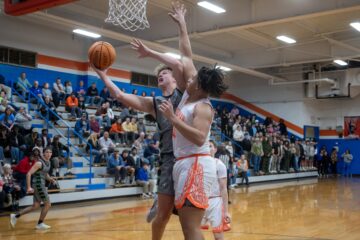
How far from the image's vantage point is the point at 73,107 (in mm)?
14898

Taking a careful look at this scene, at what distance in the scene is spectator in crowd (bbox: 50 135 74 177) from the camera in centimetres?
1165

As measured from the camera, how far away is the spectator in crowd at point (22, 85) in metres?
14.3

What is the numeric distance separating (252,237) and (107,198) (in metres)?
→ 6.45

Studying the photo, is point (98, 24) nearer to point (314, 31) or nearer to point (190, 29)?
point (190, 29)

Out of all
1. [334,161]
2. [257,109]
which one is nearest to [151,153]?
[257,109]

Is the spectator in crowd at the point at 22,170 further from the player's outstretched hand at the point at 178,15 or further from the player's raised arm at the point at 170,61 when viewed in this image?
the player's outstretched hand at the point at 178,15

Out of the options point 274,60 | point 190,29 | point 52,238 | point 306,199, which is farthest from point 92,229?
point 274,60

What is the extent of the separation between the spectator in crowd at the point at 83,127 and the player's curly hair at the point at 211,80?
11504 millimetres

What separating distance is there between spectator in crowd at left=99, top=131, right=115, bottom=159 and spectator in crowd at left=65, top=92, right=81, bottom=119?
1.64 meters

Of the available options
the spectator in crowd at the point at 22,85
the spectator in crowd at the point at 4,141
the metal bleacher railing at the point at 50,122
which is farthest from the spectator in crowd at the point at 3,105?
the spectator in crowd at the point at 22,85

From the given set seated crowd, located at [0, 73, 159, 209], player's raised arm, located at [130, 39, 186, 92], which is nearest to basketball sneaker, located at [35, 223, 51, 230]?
seated crowd, located at [0, 73, 159, 209]

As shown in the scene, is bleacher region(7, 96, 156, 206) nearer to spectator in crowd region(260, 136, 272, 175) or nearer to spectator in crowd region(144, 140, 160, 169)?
spectator in crowd region(144, 140, 160, 169)

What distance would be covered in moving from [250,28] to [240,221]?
10.1 meters

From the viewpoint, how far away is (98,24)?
16094mm
